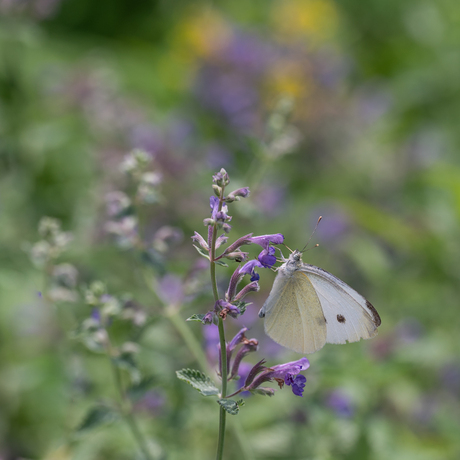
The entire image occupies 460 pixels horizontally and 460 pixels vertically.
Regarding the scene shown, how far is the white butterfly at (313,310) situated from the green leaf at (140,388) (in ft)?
1.81

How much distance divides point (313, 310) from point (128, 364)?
2.14 ft

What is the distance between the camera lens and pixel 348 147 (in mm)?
5953

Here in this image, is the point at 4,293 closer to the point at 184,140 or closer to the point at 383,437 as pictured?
the point at 184,140

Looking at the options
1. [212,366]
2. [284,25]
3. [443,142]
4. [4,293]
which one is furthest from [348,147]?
[212,366]

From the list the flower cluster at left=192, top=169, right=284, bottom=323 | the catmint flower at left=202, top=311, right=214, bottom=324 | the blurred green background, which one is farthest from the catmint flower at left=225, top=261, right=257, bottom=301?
the blurred green background

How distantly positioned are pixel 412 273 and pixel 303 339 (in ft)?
9.19

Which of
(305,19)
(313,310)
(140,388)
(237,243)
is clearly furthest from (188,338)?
(305,19)

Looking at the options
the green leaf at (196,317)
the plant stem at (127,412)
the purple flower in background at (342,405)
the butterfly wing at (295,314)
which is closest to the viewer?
the green leaf at (196,317)

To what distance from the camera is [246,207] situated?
2.54m

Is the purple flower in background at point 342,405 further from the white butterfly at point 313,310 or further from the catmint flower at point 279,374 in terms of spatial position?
the catmint flower at point 279,374

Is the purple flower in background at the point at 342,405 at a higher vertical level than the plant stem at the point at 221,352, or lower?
lower

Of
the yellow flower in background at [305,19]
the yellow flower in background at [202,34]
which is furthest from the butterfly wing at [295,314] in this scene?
the yellow flower in background at [305,19]

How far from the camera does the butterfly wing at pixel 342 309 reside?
1.77 metres

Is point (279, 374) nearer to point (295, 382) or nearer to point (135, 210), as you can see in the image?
point (295, 382)
